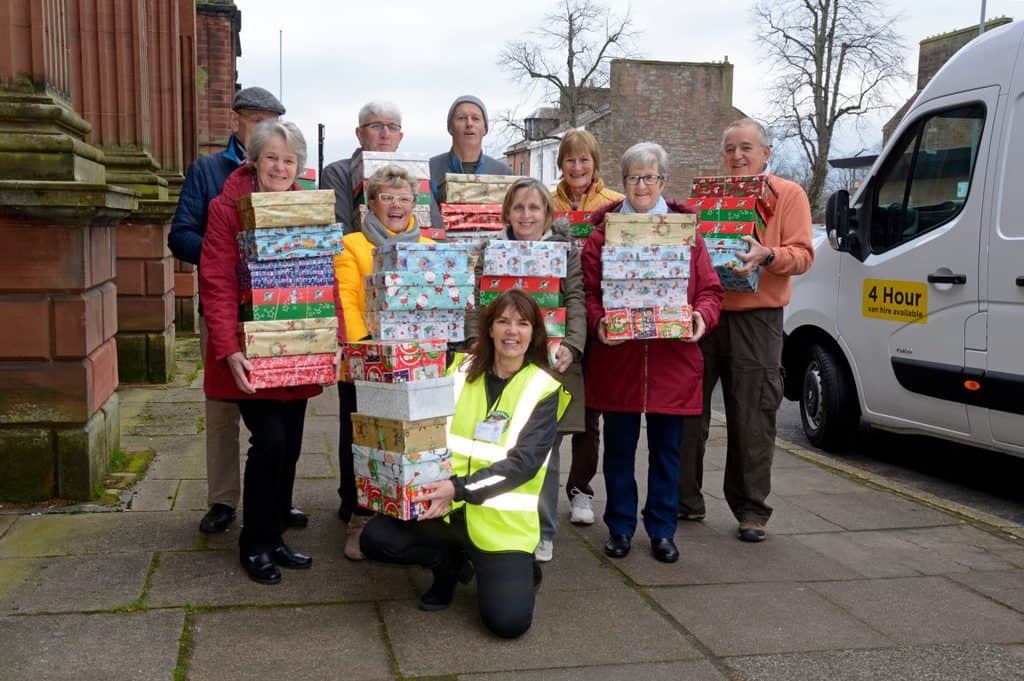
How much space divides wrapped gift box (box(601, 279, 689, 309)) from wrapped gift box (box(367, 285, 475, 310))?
30.7 inches

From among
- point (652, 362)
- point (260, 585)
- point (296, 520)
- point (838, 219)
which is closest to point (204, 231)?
point (296, 520)

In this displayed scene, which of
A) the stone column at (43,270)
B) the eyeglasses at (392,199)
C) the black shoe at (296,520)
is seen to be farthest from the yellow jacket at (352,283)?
the stone column at (43,270)

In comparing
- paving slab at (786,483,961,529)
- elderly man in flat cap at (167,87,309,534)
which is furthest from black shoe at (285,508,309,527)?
paving slab at (786,483,961,529)

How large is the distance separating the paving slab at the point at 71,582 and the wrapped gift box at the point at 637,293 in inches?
97.7

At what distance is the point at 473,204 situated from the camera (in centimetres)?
512

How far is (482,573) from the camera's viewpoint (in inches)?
167

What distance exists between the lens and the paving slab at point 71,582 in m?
4.31

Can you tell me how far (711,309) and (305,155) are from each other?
2.09m

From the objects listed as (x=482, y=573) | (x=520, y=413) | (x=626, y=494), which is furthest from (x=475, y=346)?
(x=626, y=494)

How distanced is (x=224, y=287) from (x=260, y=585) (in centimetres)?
133

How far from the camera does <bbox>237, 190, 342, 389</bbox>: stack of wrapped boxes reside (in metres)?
4.38

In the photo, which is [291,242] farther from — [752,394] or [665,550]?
[752,394]

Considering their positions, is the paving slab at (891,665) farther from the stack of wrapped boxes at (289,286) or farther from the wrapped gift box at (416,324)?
the stack of wrapped boxes at (289,286)

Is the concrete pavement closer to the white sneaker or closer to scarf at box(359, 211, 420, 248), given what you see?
the white sneaker
